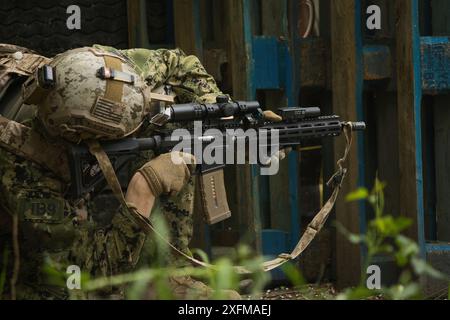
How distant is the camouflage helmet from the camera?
372 cm

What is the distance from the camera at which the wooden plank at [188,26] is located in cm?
512

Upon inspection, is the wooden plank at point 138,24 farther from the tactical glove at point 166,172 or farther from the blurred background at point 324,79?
Result: the tactical glove at point 166,172

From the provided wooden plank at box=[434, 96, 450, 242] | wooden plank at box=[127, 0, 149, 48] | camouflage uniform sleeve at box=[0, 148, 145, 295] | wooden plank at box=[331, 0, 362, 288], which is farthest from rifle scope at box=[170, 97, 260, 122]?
wooden plank at box=[434, 96, 450, 242]

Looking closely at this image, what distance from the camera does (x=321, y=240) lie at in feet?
17.6

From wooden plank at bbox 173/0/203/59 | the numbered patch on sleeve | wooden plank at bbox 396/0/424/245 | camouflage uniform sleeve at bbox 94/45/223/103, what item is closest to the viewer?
the numbered patch on sleeve

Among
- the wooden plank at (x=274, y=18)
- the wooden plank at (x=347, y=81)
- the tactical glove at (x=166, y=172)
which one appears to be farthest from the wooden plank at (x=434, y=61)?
the tactical glove at (x=166, y=172)

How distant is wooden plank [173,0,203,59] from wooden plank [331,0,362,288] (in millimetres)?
775

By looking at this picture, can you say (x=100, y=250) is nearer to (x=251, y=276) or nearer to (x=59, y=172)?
(x=59, y=172)

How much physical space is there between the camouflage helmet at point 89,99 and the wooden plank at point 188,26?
4.25 ft

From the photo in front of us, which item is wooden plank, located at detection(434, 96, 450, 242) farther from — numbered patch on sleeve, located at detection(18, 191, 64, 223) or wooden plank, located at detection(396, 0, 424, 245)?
numbered patch on sleeve, located at detection(18, 191, 64, 223)

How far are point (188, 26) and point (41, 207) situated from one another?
1691 millimetres

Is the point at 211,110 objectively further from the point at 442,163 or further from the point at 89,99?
the point at 442,163

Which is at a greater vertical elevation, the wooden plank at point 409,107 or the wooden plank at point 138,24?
the wooden plank at point 138,24
